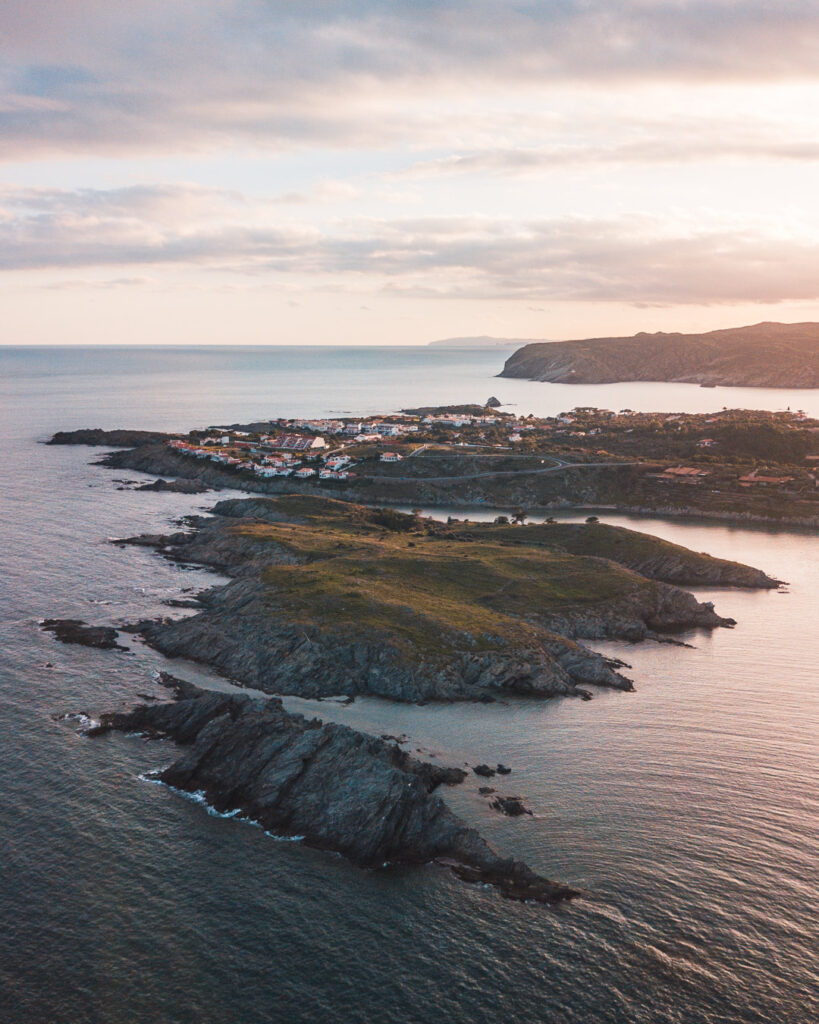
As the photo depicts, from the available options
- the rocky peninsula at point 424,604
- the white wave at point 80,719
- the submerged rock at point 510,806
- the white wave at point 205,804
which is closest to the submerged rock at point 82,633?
the rocky peninsula at point 424,604

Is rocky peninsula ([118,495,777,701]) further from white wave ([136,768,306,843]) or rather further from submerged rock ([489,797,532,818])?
submerged rock ([489,797,532,818])

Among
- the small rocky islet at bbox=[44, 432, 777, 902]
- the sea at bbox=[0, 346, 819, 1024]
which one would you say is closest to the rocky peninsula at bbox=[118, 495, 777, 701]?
the small rocky islet at bbox=[44, 432, 777, 902]

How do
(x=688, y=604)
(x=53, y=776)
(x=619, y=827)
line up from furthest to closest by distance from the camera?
(x=688, y=604) < (x=53, y=776) < (x=619, y=827)

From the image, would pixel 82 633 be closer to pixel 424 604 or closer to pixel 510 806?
pixel 424 604

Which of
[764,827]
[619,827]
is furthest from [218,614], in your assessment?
[764,827]

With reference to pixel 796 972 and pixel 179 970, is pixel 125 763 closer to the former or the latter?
pixel 179 970
